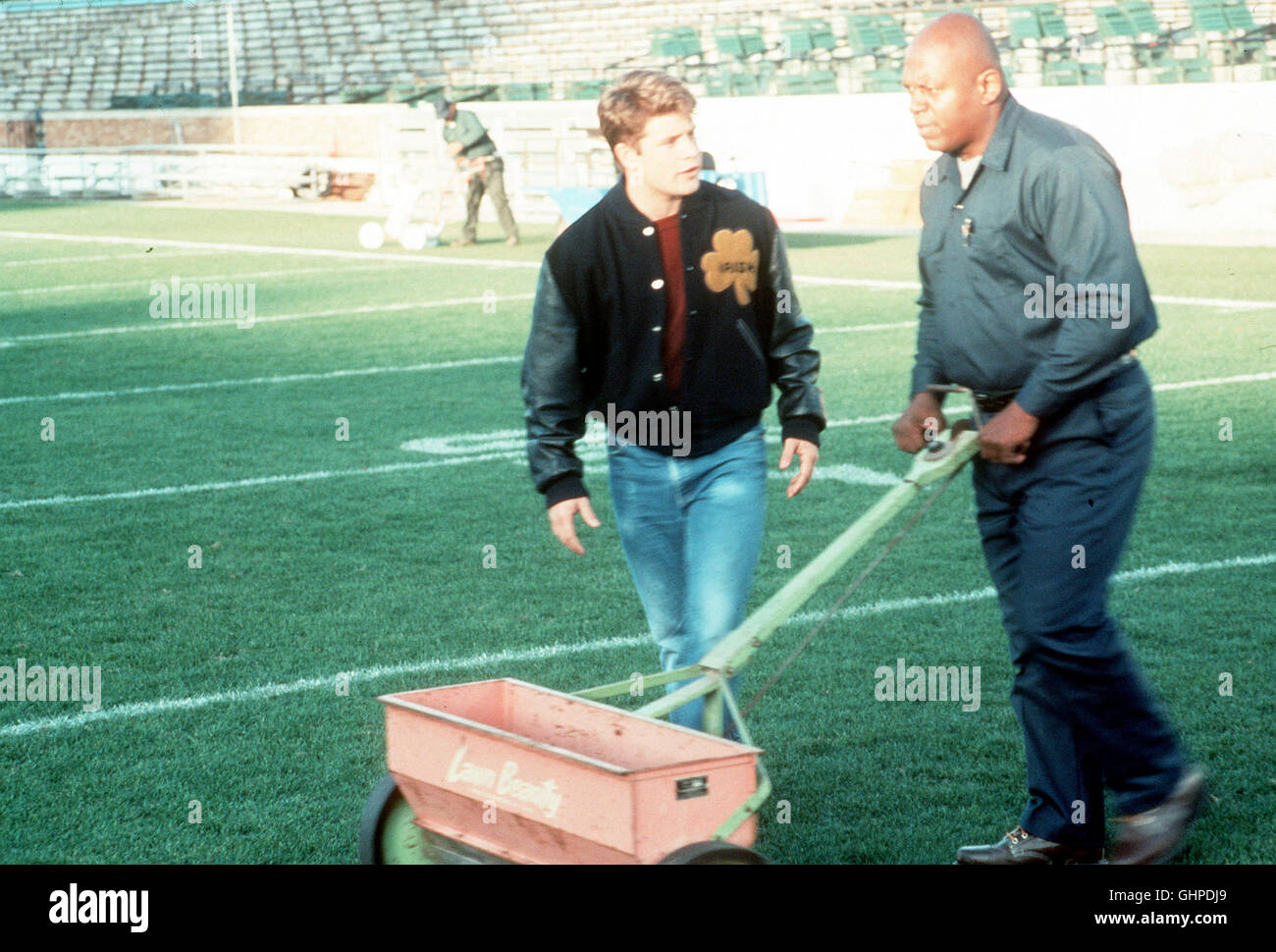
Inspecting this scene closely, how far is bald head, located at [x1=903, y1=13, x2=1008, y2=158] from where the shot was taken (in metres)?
3.86

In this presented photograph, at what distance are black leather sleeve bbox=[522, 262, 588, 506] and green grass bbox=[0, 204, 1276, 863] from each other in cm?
111

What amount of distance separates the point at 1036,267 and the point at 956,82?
46 cm

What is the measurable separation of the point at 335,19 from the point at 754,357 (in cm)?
4559

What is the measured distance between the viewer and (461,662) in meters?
6.09

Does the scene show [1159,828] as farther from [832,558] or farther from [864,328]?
[864,328]

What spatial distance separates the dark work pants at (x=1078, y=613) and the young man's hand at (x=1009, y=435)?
0.11m

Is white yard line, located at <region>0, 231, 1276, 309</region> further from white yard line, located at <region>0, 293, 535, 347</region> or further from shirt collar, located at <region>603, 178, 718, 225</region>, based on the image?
shirt collar, located at <region>603, 178, 718, 225</region>

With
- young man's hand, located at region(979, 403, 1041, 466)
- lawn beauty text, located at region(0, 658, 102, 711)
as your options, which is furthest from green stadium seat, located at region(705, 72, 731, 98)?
young man's hand, located at region(979, 403, 1041, 466)

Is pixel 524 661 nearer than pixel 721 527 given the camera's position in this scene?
No

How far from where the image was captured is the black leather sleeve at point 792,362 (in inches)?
173

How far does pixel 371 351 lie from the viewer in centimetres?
1398

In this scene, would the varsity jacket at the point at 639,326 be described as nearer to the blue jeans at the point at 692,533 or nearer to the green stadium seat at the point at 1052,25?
the blue jeans at the point at 692,533
